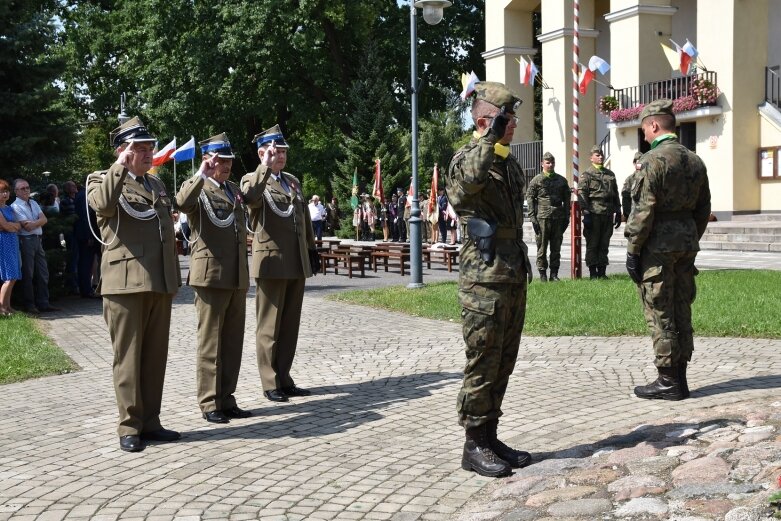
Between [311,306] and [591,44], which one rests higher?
[591,44]

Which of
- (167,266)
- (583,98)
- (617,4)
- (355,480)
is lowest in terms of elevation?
(355,480)

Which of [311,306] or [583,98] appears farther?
[583,98]

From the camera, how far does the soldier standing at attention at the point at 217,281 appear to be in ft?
22.0

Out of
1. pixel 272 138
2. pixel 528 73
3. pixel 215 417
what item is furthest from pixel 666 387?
pixel 528 73

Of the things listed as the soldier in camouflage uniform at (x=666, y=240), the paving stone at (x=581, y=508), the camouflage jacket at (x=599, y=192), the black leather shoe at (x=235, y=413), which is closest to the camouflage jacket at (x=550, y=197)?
the camouflage jacket at (x=599, y=192)

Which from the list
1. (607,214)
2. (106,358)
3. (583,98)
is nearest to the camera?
(106,358)

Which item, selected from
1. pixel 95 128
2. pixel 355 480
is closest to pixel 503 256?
pixel 355 480

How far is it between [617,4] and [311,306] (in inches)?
781

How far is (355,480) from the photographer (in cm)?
523

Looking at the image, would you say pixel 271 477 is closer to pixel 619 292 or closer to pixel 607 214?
pixel 619 292

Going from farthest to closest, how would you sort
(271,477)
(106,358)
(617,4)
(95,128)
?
1. (95,128)
2. (617,4)
3. (106,358)
4. (271,477)

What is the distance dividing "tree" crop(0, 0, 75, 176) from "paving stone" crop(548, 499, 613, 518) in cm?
1258

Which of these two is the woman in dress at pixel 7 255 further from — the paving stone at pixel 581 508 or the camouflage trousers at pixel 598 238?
the paving stone at pixel 581 508

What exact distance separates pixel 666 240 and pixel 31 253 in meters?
9.91
